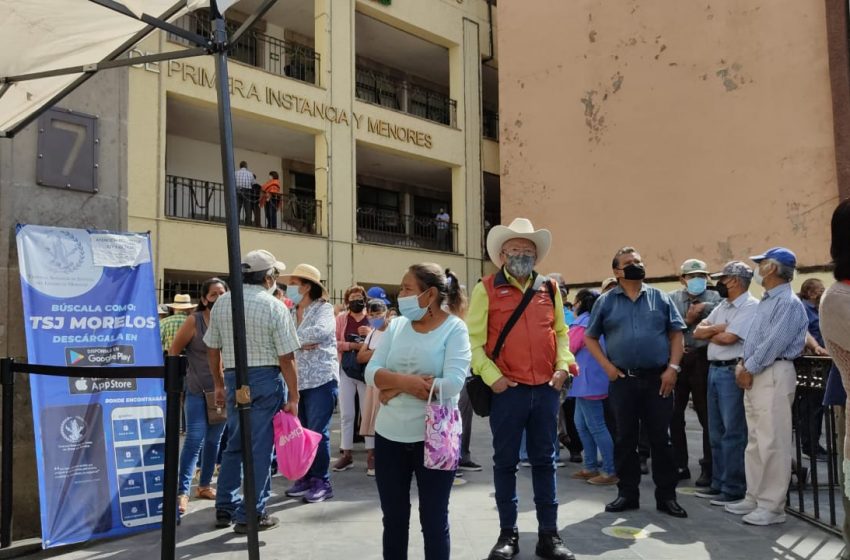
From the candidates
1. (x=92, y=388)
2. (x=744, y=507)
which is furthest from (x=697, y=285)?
(x=92, y=388)

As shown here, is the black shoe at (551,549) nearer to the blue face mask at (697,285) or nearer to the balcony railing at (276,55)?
the blue face mask at (697,285)

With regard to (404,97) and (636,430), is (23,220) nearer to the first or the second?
(636,430)

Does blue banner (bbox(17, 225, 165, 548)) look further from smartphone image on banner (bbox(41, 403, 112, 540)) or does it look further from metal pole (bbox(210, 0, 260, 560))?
metal pole (bbox(210, 0, 260, 560))

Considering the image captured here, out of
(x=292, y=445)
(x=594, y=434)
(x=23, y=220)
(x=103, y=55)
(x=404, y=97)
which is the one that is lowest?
(x=594, y=434)

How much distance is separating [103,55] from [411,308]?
270 cm

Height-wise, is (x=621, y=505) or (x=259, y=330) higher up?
(x=259, y=330)

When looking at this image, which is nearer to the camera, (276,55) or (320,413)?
(320,413)

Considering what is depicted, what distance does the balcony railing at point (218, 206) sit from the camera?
15.7m

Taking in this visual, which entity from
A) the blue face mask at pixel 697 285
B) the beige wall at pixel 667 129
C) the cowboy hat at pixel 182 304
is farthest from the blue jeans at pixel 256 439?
the beige wall at pixel 667 129

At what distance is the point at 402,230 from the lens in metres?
21.2

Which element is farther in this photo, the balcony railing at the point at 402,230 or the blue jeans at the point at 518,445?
the balcony railing at the point at 402,230

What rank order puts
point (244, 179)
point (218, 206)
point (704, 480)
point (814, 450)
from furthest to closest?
point (218, 206) → point (244, 179) → point (704, 480) → point (814, 450)

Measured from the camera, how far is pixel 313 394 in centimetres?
583

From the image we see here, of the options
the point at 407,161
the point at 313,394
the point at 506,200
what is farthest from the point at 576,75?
the point at 313,394
